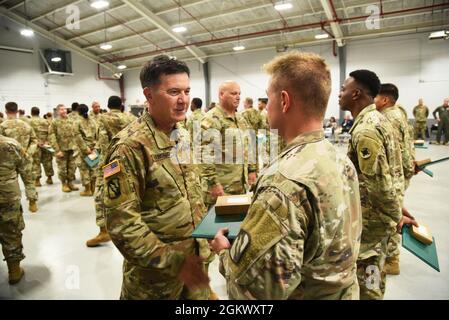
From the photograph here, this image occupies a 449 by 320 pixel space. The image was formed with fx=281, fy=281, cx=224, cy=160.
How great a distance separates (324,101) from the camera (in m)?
0.97

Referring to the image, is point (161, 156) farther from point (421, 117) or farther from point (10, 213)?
point (421, 117)

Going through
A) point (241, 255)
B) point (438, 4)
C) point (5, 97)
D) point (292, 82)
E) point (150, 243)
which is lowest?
point (150, 243)

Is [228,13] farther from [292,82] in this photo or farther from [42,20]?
[292,82]

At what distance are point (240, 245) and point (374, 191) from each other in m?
1.37

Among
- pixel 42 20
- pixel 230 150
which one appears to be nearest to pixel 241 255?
pixel 230 150

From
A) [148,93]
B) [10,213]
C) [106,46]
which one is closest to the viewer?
[148,93]

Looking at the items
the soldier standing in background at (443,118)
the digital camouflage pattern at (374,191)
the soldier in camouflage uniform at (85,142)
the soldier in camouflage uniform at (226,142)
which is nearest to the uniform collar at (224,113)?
the soldier in camouflage uniform at (226,142)

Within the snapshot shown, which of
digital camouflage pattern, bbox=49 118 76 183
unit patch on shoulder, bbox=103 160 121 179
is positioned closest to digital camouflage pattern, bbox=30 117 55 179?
digital camouflage pattern, bbox=49 118 76 183

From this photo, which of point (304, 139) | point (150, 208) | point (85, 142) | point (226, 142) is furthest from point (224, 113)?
point (85, 142)

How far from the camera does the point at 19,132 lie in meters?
4.90

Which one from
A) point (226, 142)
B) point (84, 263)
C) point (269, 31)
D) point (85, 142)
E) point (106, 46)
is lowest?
point (84, 263)

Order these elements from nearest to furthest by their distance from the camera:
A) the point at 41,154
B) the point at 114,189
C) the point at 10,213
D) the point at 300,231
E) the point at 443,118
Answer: the point at 300,231, the point at 114,189, the point at 10,213, the point at 41,154, the point at 443,118

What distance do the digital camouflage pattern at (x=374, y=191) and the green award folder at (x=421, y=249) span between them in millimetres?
148

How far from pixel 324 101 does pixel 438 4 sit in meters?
11.3
